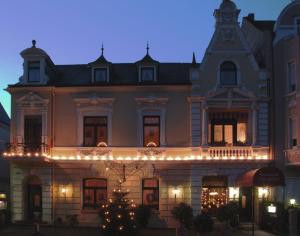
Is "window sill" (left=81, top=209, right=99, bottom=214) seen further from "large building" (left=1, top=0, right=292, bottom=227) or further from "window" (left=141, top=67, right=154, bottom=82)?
"window" (left=141, top=67, right=154, bottom=82)

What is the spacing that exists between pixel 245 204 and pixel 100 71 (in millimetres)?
12092

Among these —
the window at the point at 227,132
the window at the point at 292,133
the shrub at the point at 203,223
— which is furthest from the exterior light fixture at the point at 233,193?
the shrub at the point at 203,223

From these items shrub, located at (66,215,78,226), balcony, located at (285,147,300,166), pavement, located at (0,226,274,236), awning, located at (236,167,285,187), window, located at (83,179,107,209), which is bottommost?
pavement, located at (0,226,274,236)

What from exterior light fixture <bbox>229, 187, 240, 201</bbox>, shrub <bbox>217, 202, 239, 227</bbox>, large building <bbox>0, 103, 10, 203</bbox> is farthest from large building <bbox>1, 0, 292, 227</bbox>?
large building <bbox>0, 103, 10, 203</bbox>

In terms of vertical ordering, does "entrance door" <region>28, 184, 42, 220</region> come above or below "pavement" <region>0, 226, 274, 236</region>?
above

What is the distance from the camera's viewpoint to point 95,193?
1419 inches

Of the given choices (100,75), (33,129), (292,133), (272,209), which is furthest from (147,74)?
(272,209)

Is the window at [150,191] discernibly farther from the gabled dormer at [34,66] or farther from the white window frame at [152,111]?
the gabled dormer at [34,66]

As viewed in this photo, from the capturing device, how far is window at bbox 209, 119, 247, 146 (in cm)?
3581

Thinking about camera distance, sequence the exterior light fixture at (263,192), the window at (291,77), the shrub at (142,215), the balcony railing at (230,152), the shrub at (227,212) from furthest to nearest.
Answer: the exterior light fixture at (263,192) < the balcony railing at (230,152) < the window at (291,77) < the shrub at (142,215) < the shrub at (227,212)

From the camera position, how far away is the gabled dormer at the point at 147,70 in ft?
119

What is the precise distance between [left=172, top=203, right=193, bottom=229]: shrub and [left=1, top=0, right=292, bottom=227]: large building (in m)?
1.46

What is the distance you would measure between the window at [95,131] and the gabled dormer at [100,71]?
2.34 m

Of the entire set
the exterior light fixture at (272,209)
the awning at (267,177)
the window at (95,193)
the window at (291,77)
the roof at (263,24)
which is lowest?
the exterior light fixture at (272,209)
